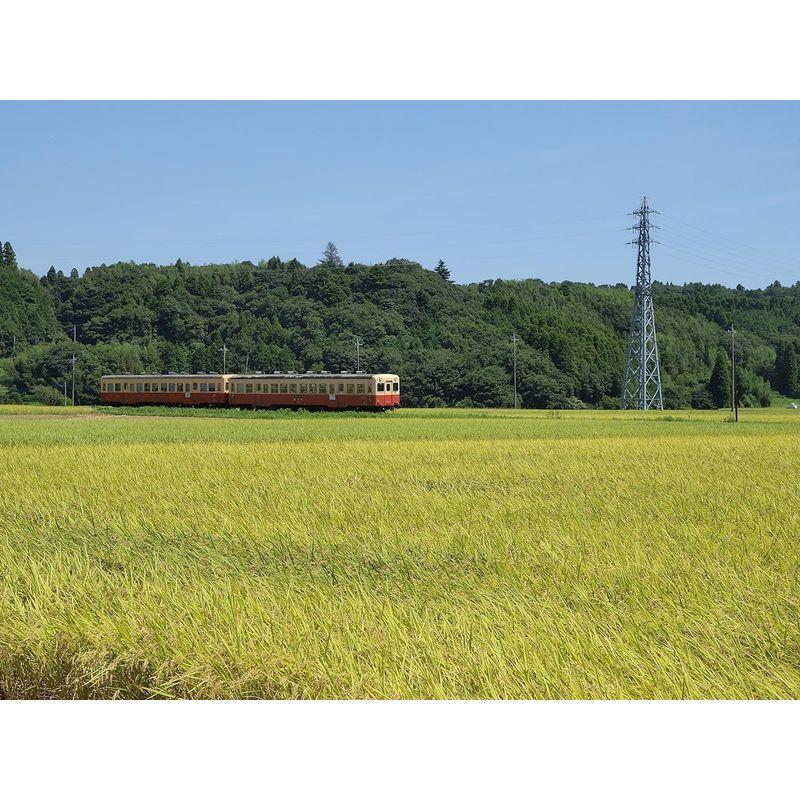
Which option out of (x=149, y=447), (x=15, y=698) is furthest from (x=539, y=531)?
(x=149, y=447)

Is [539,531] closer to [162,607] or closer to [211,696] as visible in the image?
[162,607]

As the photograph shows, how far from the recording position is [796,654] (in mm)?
5688

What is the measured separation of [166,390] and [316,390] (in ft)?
32.1

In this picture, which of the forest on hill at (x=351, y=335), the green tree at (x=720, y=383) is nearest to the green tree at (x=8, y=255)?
the forest on hill at (x=351, y=335)

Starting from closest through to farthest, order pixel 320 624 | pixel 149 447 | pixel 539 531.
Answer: pixel 320 624 < pixel 539 531 < pixel 149 447

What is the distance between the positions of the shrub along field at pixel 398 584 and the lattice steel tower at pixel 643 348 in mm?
41339

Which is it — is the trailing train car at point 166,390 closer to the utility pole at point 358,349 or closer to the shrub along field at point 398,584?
the utility pole at point 358,349

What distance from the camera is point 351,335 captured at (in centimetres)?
6881

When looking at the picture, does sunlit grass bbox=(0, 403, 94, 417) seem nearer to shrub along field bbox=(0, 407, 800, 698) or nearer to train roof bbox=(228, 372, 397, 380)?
train roof bbox=(228, 372, 397, 380)

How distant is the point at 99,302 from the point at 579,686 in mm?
76386

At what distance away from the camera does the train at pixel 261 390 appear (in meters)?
48.0

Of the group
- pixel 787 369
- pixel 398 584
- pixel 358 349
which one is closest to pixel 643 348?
pixel 358 349

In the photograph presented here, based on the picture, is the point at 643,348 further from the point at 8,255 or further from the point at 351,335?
the point at 8,255

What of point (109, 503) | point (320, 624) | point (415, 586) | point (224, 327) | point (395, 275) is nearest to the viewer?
point (320, 624)
